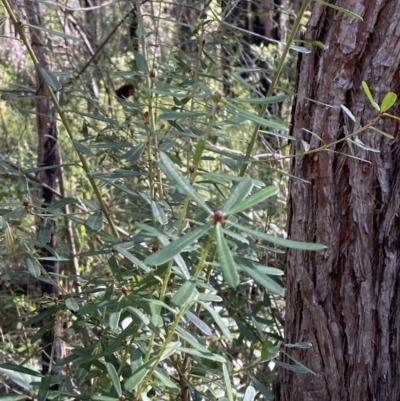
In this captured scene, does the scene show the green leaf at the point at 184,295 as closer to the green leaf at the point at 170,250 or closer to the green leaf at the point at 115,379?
the green leaf at the point at 170,250

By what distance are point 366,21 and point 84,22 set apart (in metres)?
1.71

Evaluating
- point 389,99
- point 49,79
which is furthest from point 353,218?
point 49,79

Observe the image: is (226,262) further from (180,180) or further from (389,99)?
(389,99)

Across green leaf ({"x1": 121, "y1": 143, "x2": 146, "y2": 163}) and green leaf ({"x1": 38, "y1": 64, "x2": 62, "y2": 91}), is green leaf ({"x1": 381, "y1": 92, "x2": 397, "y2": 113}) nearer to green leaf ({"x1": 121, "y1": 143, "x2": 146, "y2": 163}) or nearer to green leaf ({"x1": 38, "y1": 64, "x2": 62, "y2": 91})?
green leaf ({"x1": 121, "y1": 143, "x2": 146, "y2": 163})

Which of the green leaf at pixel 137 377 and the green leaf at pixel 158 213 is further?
the green leaf at pixel 158 213

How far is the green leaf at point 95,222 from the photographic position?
886 millimetres

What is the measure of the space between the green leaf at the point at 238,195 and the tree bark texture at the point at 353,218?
0.46m

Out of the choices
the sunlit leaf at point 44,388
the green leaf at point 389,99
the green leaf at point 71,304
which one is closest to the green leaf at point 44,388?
the sunlit leaf at point 44,388

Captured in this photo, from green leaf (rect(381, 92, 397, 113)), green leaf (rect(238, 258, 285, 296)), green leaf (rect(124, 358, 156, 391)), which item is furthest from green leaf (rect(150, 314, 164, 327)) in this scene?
green leaf (rect(381, 92, 397, 113))

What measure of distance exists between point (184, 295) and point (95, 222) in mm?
331

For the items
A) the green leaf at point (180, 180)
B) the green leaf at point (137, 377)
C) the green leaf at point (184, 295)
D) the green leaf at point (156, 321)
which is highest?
the green leaf at point (180, 180)

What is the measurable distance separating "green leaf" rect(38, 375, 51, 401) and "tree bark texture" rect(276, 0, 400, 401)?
0.44 meters

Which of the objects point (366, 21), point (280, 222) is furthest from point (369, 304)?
point (280, 222)

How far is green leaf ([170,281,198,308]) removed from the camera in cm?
59
